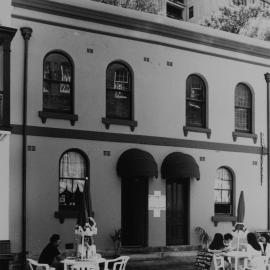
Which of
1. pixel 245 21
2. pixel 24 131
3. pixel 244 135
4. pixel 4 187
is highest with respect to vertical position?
pixel 245 21

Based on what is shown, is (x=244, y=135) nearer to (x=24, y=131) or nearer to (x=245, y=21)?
(x=24, y=131)

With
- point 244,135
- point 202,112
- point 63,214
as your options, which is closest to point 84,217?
point 63,214

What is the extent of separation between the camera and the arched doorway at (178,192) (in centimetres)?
1840

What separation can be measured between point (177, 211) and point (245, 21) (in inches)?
968

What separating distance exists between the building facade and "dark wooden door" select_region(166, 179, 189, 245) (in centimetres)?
3

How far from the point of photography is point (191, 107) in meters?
19.7

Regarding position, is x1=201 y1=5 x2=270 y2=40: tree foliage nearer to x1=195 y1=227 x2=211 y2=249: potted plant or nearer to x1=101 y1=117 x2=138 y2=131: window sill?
x1=195 y1=227 x2=211 y2=249: potted plant

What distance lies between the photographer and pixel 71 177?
16.9 metres

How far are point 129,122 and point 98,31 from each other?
2.86 meters

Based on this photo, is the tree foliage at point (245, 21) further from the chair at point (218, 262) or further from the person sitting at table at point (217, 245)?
the chair at point (218, 262)

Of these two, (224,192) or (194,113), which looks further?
(224,192)

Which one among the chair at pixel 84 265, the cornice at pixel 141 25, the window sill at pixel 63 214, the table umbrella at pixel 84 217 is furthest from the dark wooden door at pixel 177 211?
the chair at pixel 84 265

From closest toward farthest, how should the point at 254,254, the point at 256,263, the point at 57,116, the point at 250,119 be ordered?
the point at 256,263 < the point at 254,254 < the point at 57,116 < the point at 250,119

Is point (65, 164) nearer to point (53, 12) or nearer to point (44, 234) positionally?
point (44, 234)
